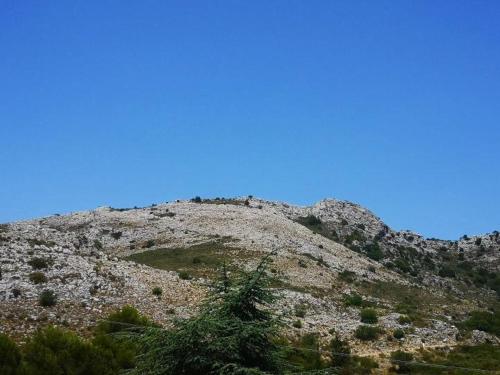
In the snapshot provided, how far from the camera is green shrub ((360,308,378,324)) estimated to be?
156 feet

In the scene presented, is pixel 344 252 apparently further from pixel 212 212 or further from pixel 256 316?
pixel 256 316

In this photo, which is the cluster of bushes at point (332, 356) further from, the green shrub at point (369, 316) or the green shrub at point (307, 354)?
the green shrub at point (369, 316)

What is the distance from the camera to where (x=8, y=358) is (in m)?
20.5

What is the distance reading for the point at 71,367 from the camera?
835 inches

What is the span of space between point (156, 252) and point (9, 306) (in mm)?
35257

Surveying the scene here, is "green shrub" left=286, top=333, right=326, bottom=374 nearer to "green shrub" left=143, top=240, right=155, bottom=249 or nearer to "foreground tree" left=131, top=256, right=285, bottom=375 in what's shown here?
"foreground tree" left=131, top=256, right=285, bottom=375

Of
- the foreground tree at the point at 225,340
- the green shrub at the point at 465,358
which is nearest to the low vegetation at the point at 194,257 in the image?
the green shrub at the point at 465,358

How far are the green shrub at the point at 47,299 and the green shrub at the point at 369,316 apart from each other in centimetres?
2582

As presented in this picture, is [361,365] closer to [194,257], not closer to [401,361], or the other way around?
[401,361]

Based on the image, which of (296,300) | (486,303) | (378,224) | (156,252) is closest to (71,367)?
(296,300)

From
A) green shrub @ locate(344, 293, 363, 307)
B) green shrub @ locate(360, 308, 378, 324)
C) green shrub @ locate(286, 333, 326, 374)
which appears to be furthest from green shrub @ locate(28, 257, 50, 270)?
green shrub @ locate(344, 293, 363, 307)

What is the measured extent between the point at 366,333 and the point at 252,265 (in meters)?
17.2

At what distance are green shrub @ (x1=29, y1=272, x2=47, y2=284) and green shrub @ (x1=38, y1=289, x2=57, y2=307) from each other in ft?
6.21

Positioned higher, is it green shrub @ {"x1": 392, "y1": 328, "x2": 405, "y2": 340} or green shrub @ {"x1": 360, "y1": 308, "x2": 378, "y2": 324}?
green shrub @ {"x1": 360, "y1": 308, "x2": 378, "y2": 324}
